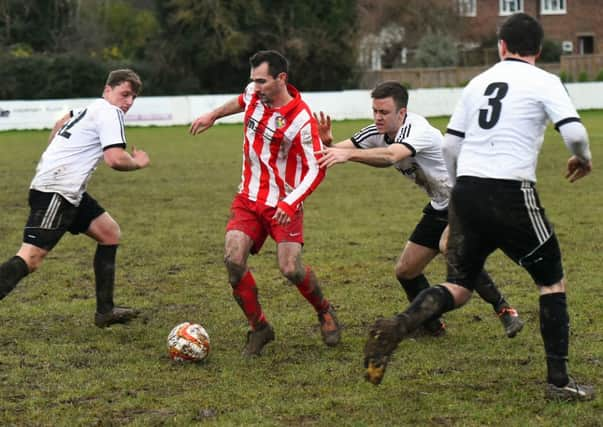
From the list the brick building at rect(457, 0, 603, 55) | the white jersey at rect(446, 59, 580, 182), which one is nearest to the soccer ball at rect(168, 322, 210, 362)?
the white jersey at rect(446, 59, 580, 182)

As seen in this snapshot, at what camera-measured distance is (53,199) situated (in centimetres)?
737

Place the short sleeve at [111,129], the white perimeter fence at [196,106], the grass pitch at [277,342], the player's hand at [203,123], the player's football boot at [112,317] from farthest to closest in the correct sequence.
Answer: the white perimeter fence at [196,106] → the player's football boot at [112,317] → the player's hand at [203,123] → the short sleeve at [111,129] → the grass pitch at [277,342]

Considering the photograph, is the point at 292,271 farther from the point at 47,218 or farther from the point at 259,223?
the point at 47,218

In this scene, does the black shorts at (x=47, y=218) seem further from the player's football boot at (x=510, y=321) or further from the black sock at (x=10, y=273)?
the player's football boot at (x=510, y=321)

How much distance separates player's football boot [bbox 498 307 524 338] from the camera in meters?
6.84

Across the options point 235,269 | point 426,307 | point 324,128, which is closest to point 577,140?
point 426,307

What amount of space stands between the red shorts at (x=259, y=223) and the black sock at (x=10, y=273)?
1.55m

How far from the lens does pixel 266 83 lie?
6.87 meters

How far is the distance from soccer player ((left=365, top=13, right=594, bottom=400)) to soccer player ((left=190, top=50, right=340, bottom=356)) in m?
1.46

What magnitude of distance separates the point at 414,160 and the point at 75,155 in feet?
8.12

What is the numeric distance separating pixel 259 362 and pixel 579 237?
5909 millimetres

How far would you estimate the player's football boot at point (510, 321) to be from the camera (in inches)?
269

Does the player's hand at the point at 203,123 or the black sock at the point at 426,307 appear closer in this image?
the black sock at the point at 426,307

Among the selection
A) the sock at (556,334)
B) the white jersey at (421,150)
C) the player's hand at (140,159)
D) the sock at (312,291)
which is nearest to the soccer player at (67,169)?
the player's hand at (140,159)
